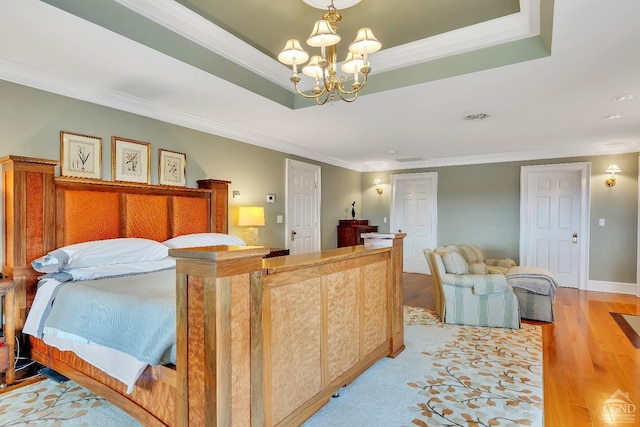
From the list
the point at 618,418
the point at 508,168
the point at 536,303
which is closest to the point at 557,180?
the point at 508,168

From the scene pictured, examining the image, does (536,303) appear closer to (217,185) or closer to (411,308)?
(411,308)

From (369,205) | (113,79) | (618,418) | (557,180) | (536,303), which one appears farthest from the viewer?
(369,205)

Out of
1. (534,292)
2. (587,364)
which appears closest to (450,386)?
(587,364)

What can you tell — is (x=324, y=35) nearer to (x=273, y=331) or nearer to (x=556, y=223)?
(x=273, y=331)

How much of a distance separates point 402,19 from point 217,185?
2.66 meters

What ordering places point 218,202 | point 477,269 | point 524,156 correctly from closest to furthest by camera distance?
1. point 218,202
2. point 477,269
3. point 524,156

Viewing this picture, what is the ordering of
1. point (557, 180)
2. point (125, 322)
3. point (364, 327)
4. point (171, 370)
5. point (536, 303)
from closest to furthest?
point (171, 370)
point (125, 322)
point (364, 327)
point (536, 303)
point (557, 180)

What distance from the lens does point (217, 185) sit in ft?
13.7

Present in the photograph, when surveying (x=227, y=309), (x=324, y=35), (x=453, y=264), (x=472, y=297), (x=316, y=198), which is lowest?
(x=472, y=297)

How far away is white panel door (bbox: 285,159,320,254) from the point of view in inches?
222

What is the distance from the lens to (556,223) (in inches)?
234

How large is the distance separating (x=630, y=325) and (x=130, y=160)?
5.53 m

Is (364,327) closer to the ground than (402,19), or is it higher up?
closer to the ground

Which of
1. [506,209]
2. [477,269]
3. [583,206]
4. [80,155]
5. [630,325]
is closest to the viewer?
[80,155]
